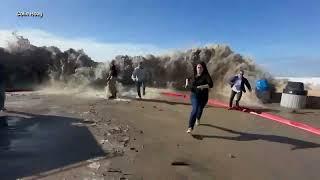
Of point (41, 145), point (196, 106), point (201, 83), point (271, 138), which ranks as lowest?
point (41, 145)

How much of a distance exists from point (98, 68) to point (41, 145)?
762 inches

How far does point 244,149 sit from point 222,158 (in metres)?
1.10

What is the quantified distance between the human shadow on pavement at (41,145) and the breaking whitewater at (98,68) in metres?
12.8

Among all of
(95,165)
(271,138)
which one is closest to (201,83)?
(271,138)

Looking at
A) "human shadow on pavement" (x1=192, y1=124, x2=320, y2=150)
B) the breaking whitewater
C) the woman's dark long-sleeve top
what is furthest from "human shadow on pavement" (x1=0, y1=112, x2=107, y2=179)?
the breaking whitewater

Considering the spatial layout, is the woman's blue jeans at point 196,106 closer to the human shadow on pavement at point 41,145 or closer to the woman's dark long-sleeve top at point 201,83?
the woman's dark long-sleeve top at point 201,83

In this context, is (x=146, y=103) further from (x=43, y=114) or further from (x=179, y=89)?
(x=179, y=89)

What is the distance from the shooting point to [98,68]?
29.3 m

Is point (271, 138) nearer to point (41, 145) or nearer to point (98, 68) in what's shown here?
point (41, 145)

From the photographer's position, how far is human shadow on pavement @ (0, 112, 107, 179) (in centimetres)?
830

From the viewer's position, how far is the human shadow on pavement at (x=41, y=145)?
27.2 feet

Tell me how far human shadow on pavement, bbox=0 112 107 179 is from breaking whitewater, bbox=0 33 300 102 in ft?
41.9

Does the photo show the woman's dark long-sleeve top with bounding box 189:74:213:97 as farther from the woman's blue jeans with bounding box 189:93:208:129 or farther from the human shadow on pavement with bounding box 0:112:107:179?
the human shadow on pavement with bounding box 0:112:107:179

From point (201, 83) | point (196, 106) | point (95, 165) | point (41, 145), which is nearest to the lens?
point (95, 165)
